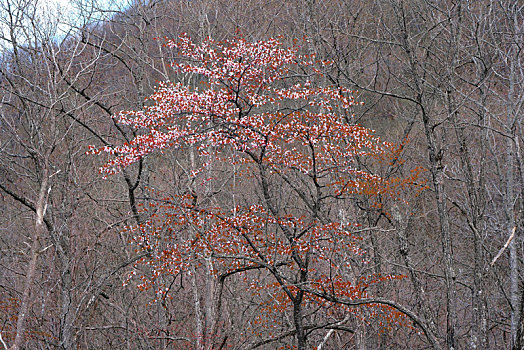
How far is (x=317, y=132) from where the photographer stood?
882cm

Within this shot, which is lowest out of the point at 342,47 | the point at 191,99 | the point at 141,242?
the point at 141,242

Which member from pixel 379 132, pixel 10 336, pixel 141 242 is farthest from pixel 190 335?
pixel 379 132

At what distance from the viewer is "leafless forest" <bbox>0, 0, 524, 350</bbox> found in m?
7.80

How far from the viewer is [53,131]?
8617mm

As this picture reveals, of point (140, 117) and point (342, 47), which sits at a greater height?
point (342, 47)

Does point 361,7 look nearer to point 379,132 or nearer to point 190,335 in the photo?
point 379,132

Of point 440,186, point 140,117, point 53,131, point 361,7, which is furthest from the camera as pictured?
point 361,7

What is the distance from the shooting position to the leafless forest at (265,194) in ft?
25.6

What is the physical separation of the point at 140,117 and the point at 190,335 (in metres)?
5.09

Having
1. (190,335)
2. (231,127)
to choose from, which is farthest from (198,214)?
(190,335)

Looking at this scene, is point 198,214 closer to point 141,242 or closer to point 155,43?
point 141,242

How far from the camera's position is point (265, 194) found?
310 inches

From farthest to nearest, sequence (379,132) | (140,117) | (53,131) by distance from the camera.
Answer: (379,132) → (140,117) → (53,131)

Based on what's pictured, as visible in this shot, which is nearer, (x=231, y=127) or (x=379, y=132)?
(x=231, y=127)
